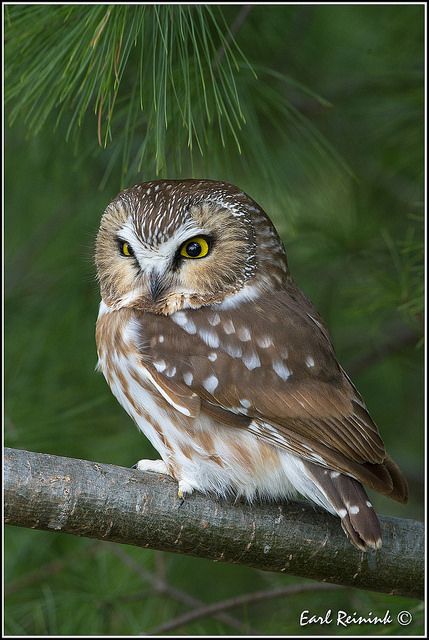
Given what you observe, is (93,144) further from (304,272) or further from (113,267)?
(304,272)

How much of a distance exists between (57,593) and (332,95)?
2.06 m

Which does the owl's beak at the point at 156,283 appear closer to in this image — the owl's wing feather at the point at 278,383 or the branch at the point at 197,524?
the owl's wing feather at the point at 278,383

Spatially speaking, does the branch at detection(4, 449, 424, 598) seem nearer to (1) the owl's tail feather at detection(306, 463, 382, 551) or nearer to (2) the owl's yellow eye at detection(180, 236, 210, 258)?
(1) the owl's tail feather at detection(306, 463, 382, 551)

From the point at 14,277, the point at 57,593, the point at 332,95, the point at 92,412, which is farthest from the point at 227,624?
the point at 332,95

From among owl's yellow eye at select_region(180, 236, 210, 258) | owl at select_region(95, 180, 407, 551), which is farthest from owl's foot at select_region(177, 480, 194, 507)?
owl's yellow eye at select_region(180, 236, 210, 258)

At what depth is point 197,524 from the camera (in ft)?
7.73

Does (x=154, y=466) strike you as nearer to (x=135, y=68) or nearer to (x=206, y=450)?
(x=206, y=450)

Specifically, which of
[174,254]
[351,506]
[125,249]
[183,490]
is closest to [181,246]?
[174,254]

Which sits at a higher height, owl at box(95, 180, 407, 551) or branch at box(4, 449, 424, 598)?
owl at box(95, 180, 407, 551)

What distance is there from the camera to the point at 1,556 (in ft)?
10.8

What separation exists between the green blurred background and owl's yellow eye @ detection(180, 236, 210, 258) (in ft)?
1.27

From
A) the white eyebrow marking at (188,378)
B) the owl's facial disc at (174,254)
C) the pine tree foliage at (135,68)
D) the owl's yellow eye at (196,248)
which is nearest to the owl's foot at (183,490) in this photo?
the white eyebrow marking at (188,378)

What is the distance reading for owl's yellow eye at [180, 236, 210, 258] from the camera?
263 cm

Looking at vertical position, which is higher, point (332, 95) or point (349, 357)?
point (332, 95)
